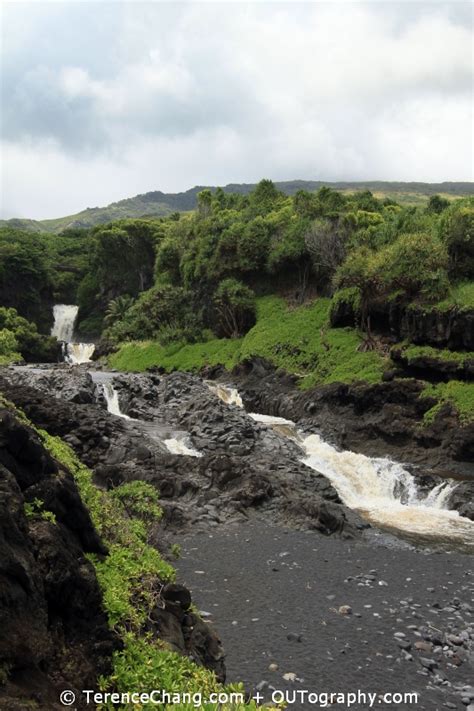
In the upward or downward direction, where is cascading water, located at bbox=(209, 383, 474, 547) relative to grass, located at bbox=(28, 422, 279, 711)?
downward

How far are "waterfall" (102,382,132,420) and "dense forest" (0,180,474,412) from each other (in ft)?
34.5

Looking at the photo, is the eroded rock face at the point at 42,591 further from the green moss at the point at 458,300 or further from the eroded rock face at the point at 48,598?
the green moss at the point at 458,300

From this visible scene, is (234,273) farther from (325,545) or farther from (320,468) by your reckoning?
(325,545)

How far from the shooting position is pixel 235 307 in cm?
5997

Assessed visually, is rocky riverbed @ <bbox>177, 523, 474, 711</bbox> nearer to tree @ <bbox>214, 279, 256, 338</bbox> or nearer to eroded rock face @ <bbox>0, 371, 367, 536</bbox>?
eroded rock face @ <bbox>0, 371, 367, 536</bbox>

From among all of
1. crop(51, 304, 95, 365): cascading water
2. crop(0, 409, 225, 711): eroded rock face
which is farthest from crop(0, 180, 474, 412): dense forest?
crop(0, 409, 225, 711): eroded rock face

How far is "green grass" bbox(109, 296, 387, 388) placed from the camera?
1689 inches

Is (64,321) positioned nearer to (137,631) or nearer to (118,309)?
(118,309)

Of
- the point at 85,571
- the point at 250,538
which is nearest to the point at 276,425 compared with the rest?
the point at 250,538

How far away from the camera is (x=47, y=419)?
26.8 meters

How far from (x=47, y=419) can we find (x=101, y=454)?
3.34m

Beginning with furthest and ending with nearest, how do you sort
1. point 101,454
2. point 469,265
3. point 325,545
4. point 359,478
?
point 469,265 → point 359,478 → point 101,454 → point 325,545
